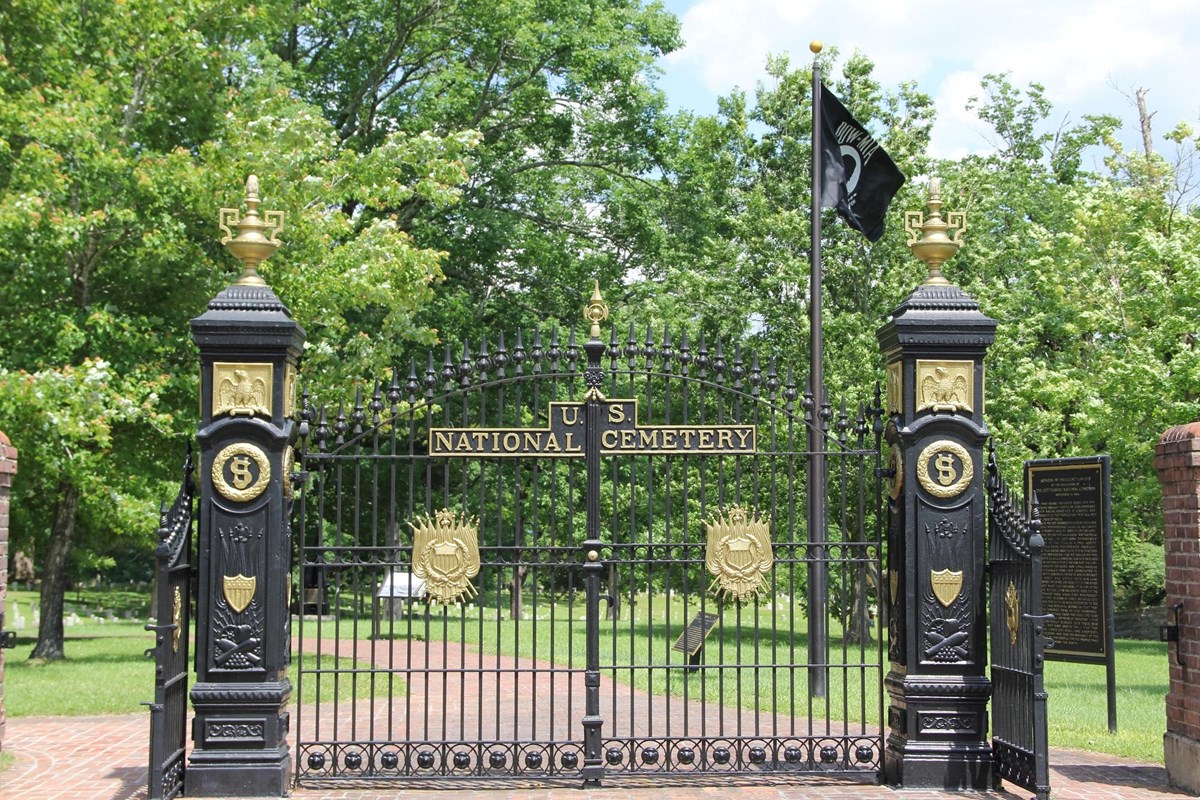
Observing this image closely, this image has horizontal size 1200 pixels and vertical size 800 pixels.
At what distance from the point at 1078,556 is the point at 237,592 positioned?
667 cm

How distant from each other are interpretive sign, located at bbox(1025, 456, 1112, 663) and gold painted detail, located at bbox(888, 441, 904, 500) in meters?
1.98

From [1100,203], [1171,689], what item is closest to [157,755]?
[1171,689]

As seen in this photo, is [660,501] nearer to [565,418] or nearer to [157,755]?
[565,418]

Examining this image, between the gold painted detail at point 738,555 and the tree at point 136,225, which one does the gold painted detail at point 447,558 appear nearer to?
the gold painted detail at point 738,555

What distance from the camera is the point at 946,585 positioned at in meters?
8.06

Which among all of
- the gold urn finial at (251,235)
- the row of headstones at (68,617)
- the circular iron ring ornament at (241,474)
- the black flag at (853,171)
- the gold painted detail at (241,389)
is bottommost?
the row of headstones at (68,617)

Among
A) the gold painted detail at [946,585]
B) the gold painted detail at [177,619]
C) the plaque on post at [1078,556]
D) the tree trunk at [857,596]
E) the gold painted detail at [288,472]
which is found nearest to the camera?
the gold painted detail at [177,619]

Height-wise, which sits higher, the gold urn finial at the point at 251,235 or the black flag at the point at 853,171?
the black flag at the point at 853,171

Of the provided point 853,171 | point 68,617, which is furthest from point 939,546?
point 68,617

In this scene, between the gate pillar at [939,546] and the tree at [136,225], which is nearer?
the gate pillar at [939,546]

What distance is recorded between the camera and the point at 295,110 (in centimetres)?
1750

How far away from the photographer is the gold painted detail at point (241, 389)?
784cm

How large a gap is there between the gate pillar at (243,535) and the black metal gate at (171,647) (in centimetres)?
11

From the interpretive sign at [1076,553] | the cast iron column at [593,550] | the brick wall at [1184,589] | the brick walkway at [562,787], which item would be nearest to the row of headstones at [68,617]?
the brick walkway at [562,787]
